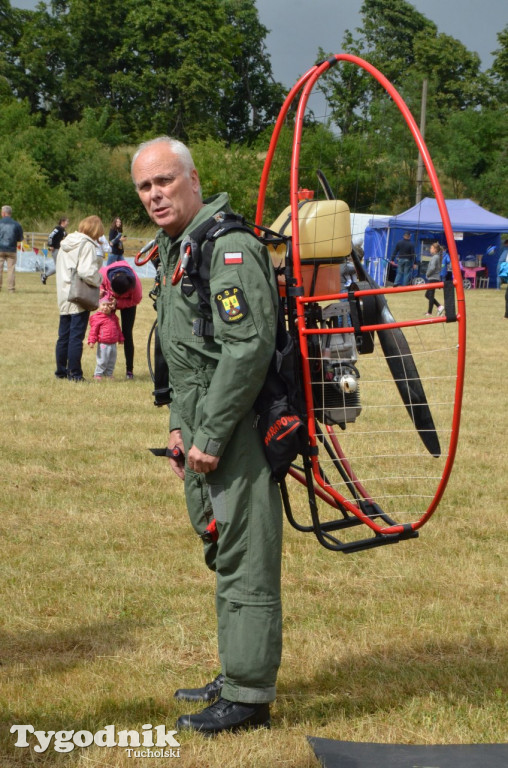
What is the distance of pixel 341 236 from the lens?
3848 mm

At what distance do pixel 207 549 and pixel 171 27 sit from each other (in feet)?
253

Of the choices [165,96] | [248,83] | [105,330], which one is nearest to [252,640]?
[105,330]

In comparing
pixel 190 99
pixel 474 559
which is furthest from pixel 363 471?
pixel 190 99

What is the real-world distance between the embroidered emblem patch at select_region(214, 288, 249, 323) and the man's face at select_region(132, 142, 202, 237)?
0.46m

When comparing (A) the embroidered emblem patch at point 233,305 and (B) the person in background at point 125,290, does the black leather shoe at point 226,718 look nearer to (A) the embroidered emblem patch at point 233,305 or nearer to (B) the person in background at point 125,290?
(A) the embroidered emblem patch at point 233,305

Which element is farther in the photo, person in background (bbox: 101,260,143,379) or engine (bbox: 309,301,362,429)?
person in background (bbox: 101,260,143,379)

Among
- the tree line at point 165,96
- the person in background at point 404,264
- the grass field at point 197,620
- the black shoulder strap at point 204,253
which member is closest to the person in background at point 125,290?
the grass field at point 197,620

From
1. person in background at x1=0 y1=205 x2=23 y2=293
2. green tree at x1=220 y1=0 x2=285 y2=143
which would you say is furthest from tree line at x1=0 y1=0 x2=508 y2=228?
person in background at x1=0 y1=205 x2=23 y2=293

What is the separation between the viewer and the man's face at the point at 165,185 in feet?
12.0

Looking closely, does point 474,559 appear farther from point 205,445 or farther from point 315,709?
point 205,445

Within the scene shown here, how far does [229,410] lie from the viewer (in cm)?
343

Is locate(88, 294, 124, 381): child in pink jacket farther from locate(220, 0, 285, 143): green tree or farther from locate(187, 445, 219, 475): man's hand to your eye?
locate(220, 0, 285, 143): green tree

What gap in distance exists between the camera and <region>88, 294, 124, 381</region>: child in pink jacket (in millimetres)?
11820

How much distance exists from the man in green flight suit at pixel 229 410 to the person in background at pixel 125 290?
781cm
